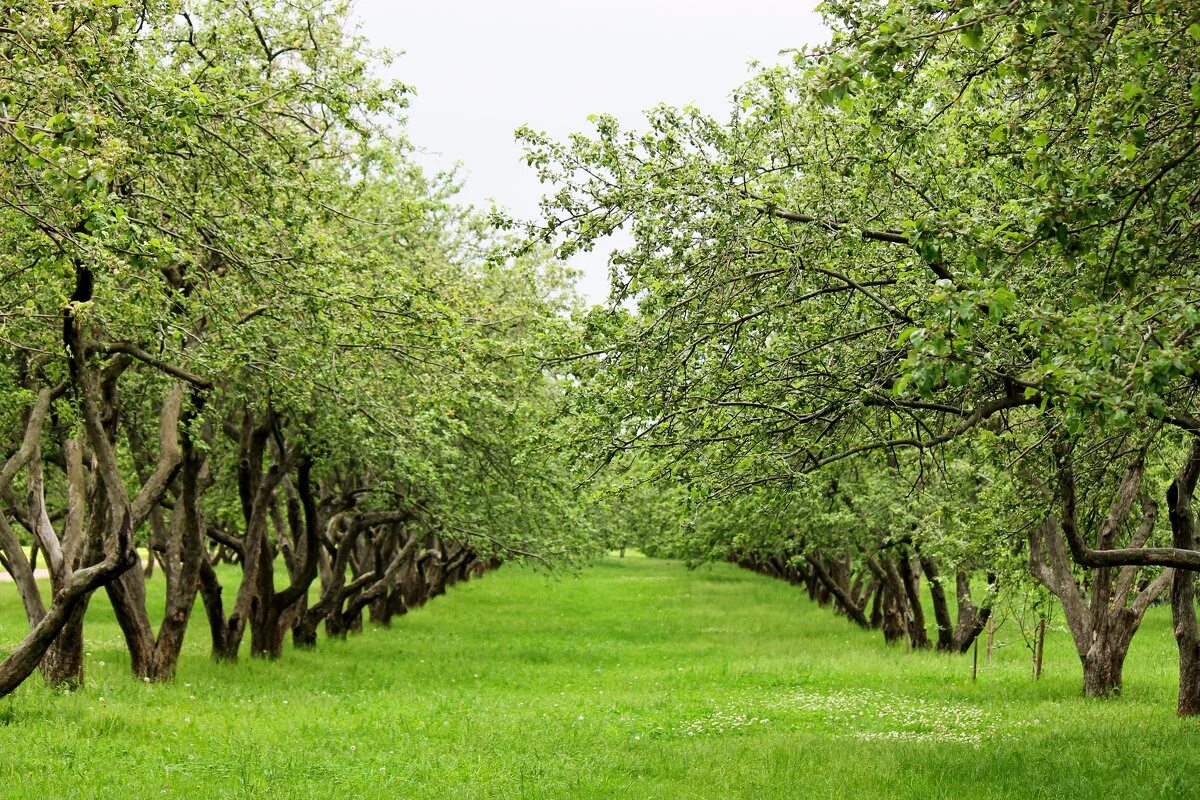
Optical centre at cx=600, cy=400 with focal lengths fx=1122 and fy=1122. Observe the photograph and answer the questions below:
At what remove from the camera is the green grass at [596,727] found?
10.9 meters

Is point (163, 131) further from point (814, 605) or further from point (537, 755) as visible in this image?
point (814, 605)

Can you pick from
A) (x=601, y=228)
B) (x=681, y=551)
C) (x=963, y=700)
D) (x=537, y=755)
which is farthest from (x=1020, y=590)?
(x=681, y=551)

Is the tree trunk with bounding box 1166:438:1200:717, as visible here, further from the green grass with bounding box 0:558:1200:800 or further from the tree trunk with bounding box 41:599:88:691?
the tree trunk with bounding box 41:599:88:691

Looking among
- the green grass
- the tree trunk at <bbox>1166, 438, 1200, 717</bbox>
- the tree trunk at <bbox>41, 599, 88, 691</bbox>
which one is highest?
the tree trunk at <bbox>1166, 438, 1200, 717</bbox>

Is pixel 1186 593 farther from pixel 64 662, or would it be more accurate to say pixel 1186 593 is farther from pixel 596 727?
pixel 64 662

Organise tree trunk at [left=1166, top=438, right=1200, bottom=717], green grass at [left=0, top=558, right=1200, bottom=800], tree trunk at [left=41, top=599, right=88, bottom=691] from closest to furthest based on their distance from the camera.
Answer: green grass at [left=0, top=558, right=1200, bottom=800] → tree trunk at [left=1166, top=438, right=1200, bottom=717] → tree trunk at [left=41, top=599, right=88, bottom=691]

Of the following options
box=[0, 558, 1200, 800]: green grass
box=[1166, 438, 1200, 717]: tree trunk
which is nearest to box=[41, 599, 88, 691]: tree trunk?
box=[0, 558, 1200, 800]: green grass

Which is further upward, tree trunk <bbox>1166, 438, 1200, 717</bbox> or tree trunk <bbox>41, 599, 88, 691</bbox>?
tree trunk <bbox>1166, 438, 1200, 717</bbox>

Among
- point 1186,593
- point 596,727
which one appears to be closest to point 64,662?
point 596,727

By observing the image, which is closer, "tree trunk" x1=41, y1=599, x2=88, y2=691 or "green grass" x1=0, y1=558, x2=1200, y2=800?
"green grass" x1=0, y1=558, x2=1200, y2=800

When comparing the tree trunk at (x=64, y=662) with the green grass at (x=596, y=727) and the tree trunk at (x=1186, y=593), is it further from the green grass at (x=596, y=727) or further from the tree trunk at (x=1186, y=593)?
the tree trunk at (x=1186, y=593)

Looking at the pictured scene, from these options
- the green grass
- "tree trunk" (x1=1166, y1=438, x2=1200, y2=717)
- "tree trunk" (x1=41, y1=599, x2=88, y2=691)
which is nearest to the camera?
the green grass

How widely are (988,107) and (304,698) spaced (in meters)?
13.5

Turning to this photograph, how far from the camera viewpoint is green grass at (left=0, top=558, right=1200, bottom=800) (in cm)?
1094
